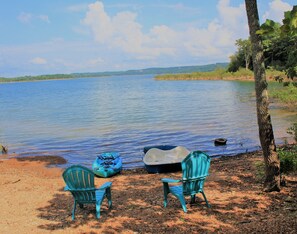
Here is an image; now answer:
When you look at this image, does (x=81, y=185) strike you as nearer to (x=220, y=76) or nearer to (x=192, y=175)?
(x=192, y=175)

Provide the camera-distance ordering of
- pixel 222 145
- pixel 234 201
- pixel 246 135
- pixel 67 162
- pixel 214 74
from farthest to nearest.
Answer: pixel 214 74
pixel 246 135
pixel 222 145
pixel 67 162
pixel 234 201

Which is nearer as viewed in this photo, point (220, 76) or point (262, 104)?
point (262, 104)

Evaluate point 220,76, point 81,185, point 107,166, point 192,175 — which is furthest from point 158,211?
point 220,76

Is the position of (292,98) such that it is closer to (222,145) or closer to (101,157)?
(222,145)

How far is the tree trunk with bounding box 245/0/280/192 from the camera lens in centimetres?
686

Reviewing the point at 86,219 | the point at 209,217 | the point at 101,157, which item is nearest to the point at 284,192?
the point at 209,217

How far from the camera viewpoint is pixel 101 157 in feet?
46.8

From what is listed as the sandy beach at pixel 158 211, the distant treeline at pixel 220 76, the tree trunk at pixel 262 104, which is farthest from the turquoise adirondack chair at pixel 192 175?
the distant treeline at pixel 220 76

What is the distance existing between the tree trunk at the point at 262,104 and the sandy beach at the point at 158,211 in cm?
36

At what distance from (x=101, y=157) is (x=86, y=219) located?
7433mm

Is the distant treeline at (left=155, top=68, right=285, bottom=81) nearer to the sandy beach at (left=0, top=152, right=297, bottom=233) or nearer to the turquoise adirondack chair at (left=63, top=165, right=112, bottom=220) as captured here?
the sandy beach at (left=0, top=152, right=297, bottom=233)

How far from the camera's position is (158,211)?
6.97 meters

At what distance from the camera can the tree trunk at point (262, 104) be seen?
6855mm

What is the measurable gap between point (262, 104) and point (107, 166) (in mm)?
7216
